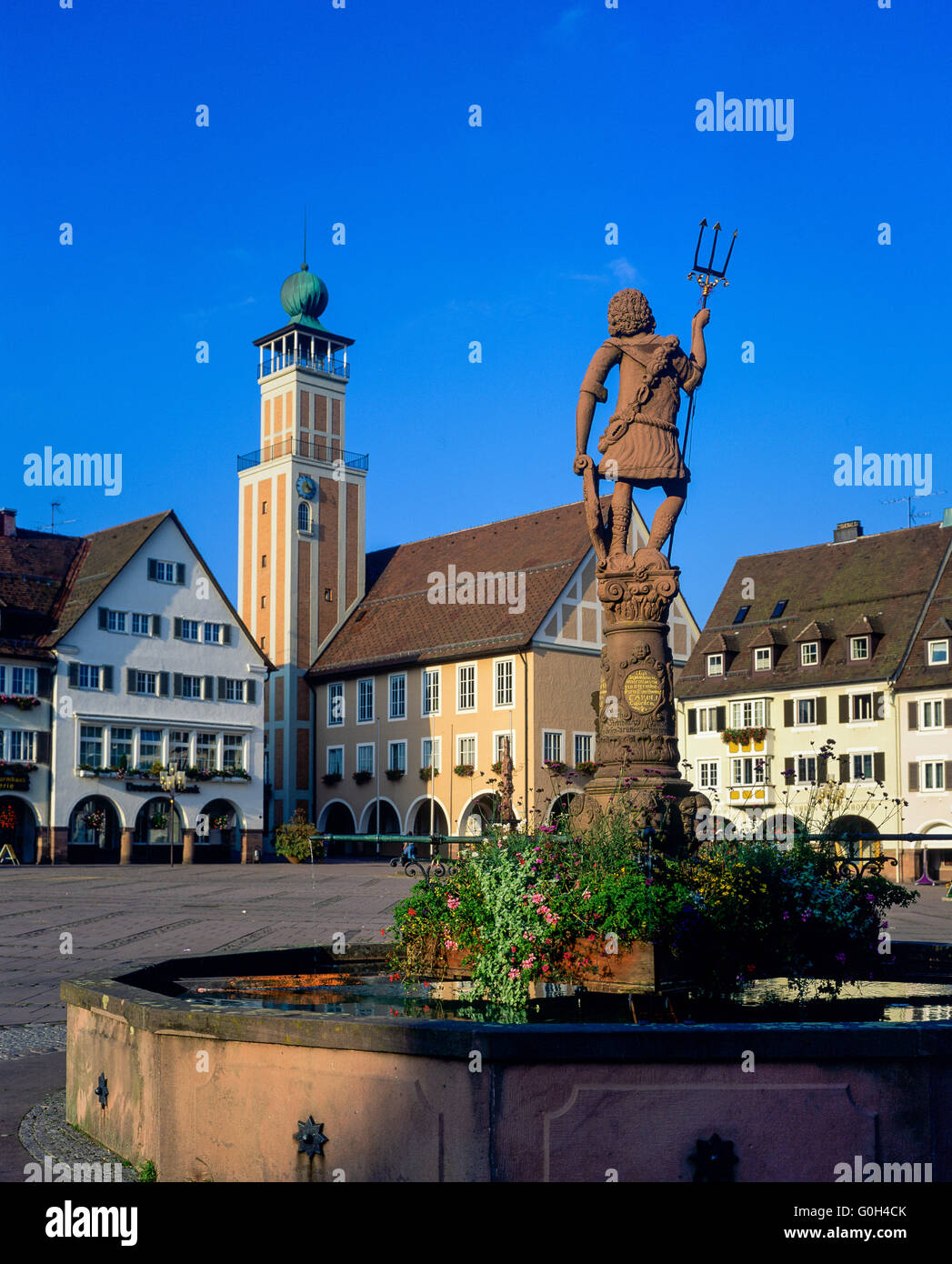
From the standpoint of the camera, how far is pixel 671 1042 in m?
4.98

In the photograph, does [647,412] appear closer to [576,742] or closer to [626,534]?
[626,534]

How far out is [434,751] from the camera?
5600 cm

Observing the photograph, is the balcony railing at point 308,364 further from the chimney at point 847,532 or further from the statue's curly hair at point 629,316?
the statue's curly hair at point 629,316

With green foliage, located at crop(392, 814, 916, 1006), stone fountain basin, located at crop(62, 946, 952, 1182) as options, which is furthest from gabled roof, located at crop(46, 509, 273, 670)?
stone fountain basin, located at crop(62, 946, 952, 1182)

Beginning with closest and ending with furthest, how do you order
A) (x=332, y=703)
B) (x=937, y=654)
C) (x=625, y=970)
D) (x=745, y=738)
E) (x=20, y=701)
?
1. (x=625, y=970)
2. (x=20, y=701)
3. (x=937, y=654)
4. (x=745, y=738)
5. (x=332, y=703)

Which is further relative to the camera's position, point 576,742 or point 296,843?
point 576,742

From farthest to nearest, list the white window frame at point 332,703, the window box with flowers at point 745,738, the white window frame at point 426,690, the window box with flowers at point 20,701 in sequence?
the white window frame at point 332,703
the white window frame at point 426,690
the window box with flowers at point 745,738
the window box with flowers at point 20,701

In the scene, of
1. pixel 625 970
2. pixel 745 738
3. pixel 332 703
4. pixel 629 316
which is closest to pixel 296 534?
pixel 332 703

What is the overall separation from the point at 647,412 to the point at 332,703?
50.7 metres

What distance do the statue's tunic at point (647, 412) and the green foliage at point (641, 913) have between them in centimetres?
410

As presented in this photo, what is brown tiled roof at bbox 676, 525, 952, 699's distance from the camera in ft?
168

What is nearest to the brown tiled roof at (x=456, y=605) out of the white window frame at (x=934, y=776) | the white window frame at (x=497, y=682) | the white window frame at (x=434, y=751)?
the white window frame at (x=497, y=682)

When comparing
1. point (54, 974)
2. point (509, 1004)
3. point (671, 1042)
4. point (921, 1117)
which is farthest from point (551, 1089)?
point (54, 974)

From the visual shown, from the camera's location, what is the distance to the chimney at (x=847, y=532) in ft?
190
